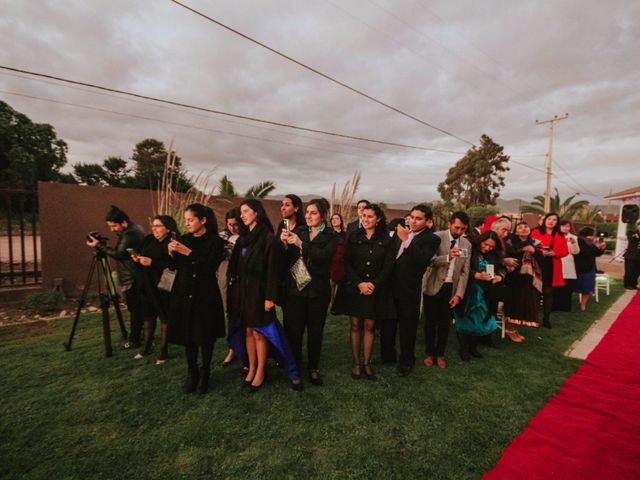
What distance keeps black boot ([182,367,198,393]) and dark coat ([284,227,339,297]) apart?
1.14 metres

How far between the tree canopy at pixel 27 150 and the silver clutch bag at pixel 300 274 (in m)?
23.6

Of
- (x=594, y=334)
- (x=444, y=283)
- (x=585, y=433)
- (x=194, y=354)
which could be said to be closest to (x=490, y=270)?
(x=444, y=283)

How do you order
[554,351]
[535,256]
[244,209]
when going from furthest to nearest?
[535,256]
[554,351]
[244,209]

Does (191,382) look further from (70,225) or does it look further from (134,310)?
(70,225)

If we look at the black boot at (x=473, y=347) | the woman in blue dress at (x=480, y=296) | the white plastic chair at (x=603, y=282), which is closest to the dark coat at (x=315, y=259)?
the woman in blue dress at (x=480, y=296)

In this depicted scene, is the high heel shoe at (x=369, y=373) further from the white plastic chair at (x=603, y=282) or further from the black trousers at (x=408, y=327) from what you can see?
the white plastic chair at (x=603, y=282)

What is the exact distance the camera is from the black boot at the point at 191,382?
9.57 ft

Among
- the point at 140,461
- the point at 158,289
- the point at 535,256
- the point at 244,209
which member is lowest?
the point at 140,461

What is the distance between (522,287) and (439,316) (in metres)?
1.71

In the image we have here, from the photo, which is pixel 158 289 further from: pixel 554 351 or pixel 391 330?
pixel 554 351

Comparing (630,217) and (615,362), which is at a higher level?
(630,217)

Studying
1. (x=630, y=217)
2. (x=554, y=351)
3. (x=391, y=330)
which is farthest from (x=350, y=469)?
(x=630, y=217)

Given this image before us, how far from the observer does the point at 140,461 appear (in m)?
2.09

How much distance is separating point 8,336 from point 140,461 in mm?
3613
